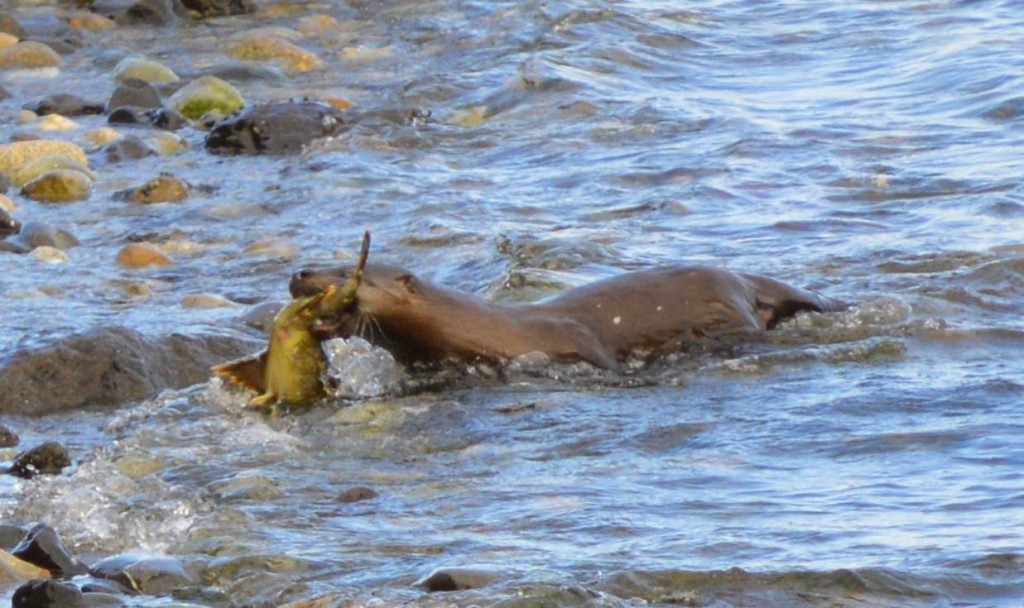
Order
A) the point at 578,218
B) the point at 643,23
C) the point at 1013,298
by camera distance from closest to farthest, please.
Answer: the point at 1013,298
the point at 578,218
the point at 643,23

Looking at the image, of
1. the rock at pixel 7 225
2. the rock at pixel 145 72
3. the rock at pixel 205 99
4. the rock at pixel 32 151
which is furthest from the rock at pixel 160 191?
the rock at pixel 145 72

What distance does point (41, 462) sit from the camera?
5371 mm

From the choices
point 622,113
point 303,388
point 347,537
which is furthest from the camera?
point 622,113

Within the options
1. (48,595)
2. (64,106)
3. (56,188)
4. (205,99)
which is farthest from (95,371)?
(64,106)

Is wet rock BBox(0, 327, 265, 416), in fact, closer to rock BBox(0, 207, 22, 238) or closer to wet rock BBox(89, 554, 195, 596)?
wet rock BBox(89, 554, 195, 596)

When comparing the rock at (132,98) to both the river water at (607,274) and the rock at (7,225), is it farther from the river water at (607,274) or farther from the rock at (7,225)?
the rock at (7,225)

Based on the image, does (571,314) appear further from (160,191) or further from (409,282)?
(160,191)

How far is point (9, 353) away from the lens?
6363 mm

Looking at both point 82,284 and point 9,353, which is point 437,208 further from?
point 9,353

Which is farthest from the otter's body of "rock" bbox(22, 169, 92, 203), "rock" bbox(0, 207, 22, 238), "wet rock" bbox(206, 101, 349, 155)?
"wet rock" bbox(206, 101, 349, 155)

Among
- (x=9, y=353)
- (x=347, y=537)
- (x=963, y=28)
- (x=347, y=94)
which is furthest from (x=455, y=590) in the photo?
(x=963, y=28)

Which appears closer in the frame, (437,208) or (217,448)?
(217,448)

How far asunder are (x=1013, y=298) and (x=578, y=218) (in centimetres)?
237

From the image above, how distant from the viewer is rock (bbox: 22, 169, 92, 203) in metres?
9.77
